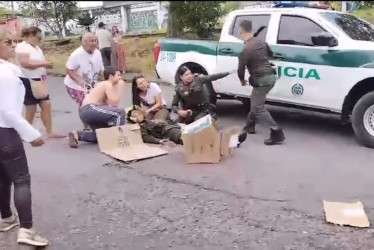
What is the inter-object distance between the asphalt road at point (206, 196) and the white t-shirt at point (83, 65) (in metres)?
0.83

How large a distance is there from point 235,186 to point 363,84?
249cm

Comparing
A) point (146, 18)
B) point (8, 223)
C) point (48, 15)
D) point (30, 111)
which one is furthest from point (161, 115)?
point (48, 15)

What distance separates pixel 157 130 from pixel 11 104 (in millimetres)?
3597

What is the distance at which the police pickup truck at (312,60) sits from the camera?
6785 mm

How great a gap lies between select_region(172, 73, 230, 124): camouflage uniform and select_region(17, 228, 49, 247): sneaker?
3.76 meters

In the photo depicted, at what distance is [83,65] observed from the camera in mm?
7547

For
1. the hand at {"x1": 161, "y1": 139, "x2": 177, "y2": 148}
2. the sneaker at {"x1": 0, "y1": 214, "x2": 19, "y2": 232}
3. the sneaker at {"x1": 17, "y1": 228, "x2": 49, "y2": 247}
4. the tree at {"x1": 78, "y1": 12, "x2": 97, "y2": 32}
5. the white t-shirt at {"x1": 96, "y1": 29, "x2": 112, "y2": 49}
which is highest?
the tree at {"x1": 78, "y1": 12, "x2": 97, "y2": 32}

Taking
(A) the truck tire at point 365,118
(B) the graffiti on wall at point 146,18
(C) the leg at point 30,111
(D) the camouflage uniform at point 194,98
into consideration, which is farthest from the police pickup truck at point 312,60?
(C) the leg at point 30,111

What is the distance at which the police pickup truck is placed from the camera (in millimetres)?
6785

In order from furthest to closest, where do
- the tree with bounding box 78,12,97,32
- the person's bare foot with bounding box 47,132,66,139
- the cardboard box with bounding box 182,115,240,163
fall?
1. the person's bare foot with bounding box 47,132,66,139
2. the cardboard box with bounding box 182,115,240,163
3. the tree with bounding box 78,12,97,32

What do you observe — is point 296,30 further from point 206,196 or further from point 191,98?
point 206,196

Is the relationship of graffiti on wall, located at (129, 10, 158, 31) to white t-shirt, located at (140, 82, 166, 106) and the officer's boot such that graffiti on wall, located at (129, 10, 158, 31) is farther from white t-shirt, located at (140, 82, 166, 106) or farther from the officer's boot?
the officer's boot

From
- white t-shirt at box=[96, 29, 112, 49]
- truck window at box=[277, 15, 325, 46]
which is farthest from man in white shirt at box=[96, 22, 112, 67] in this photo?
truck window at box=[277, 15, 325, 46]

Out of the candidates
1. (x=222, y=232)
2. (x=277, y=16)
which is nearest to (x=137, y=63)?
(x=277, y=16)
